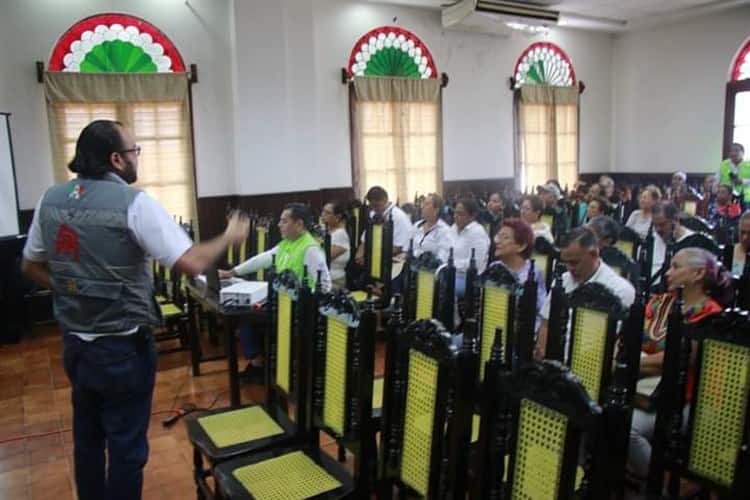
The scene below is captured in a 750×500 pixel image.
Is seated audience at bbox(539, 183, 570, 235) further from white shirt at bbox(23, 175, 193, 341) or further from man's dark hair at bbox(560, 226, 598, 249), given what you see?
white shirt at bbox(23, 175, 193, 341)

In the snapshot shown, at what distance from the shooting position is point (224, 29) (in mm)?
5867

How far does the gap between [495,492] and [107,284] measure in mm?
1193

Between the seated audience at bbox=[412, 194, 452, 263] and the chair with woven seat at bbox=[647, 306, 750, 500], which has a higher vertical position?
the seated audience at bbox=[412, 194, 452, 263]

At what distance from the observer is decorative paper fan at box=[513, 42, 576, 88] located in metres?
8.07

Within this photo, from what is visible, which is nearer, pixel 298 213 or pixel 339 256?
pixel 298 213

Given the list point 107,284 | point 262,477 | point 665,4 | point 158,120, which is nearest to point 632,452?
point 262,477

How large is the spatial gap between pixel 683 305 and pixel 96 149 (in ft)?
6.60

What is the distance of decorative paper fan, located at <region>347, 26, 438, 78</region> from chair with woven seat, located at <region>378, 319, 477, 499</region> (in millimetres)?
5668

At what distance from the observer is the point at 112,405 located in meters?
1.72

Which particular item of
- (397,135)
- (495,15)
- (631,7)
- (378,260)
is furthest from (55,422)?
(631,7)

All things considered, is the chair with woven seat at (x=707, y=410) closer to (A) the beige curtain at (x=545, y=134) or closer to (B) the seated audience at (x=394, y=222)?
(B) the seated audience at (x=394, y=222)

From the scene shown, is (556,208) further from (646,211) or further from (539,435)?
(539,435)

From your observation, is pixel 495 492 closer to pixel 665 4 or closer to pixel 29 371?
pixel 29 371

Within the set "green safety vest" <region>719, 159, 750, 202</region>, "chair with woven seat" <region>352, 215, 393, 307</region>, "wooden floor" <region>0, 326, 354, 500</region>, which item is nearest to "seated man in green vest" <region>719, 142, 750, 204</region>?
"green safety vest" <region>719, 159, 750, 202</region>
